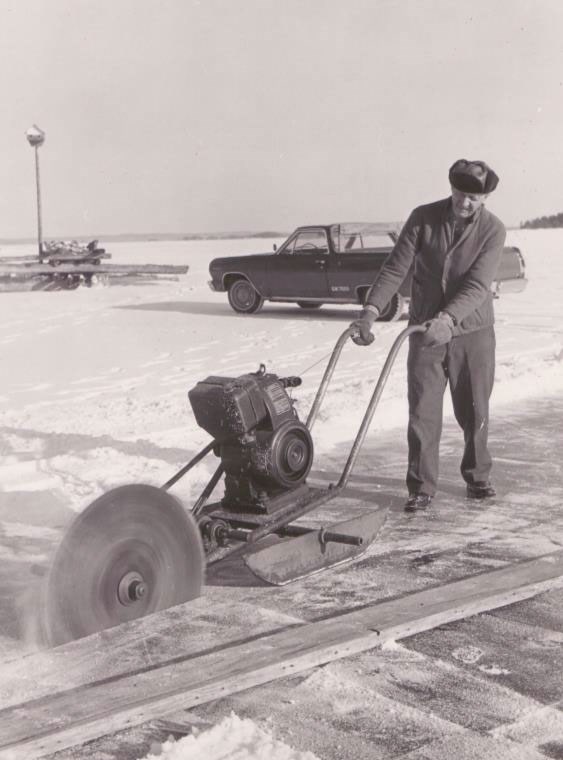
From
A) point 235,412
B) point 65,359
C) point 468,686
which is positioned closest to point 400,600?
point 468,686

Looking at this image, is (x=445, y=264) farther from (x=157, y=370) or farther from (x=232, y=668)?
(x=157, y=370)

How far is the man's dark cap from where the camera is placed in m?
5.16

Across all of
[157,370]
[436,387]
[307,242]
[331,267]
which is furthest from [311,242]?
[436,387]

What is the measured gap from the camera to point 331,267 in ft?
52.9

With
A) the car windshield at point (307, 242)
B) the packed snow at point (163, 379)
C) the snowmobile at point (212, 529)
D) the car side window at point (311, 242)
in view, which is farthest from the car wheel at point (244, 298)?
the snowmobile at point (212, 529)

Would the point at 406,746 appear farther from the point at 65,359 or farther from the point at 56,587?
the point at 65,359

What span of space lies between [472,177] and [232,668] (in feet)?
9.75

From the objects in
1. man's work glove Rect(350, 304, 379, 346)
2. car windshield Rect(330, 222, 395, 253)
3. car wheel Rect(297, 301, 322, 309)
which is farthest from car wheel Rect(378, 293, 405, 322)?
man's work glove Rect(350, 304, 379, 346)

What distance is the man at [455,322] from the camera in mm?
5484

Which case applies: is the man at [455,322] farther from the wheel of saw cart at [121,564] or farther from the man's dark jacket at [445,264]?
the wheel of saw cart at [121,564]

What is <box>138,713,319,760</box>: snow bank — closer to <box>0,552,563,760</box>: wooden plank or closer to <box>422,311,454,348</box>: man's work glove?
<box>0,552,563,760</box>: wooden plank

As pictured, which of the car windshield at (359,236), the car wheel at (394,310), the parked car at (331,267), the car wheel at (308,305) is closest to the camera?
the car wheel at (394,310)

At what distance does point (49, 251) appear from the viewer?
27672mm

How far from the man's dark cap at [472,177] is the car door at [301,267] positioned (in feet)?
36.0
